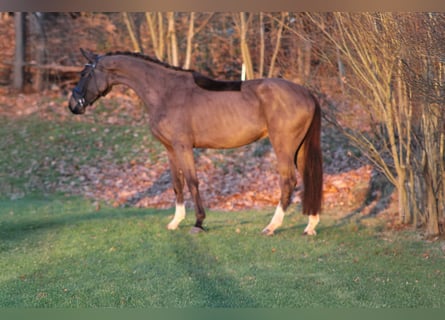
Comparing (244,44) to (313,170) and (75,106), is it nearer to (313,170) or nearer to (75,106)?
(75,106)

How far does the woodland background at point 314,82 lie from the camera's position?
8625 millimetres

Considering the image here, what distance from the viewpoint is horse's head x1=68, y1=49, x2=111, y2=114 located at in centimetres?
979

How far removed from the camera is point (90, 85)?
9.84m

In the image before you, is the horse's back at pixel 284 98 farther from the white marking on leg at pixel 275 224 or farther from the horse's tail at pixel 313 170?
the white marking on leg at pixel 275 224

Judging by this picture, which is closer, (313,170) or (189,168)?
(313,170)

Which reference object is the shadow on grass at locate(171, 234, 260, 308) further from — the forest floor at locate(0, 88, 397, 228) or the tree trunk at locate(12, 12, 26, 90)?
the tree trunk at locate(12, 12, 26, 90)

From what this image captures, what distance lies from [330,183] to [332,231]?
3.72 meters

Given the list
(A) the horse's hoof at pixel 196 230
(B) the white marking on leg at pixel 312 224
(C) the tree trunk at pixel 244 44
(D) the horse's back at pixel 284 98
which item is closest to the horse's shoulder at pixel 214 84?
(D) the horse's back at pixel 284 98

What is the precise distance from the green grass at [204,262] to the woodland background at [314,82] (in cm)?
98

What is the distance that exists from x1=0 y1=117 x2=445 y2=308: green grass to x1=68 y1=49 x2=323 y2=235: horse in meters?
0.62

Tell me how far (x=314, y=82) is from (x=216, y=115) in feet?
8.84

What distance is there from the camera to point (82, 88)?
990cm

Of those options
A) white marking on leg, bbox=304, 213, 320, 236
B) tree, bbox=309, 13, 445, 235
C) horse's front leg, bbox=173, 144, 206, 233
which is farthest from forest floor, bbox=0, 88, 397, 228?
horse's front leg, bbox=173, 144, 206, 233

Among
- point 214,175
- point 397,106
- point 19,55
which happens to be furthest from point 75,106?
point 19,55
